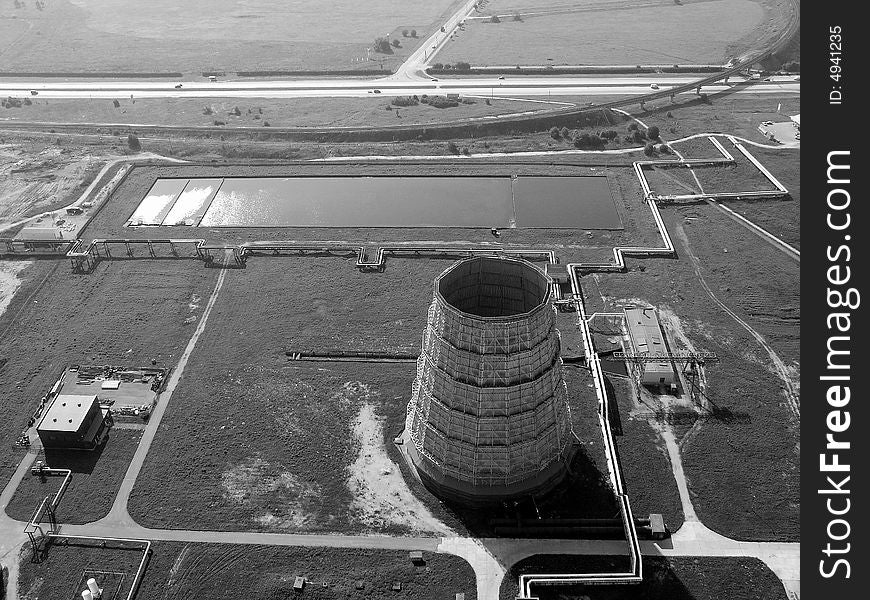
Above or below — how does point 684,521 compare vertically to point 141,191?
below

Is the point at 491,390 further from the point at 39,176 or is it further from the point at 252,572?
the point at 39,176

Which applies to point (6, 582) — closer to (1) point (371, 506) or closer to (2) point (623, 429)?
(1) point (371, 506)

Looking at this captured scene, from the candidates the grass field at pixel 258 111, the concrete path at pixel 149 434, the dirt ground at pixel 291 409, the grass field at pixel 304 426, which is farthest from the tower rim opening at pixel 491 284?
the grass field at pixel 258 111

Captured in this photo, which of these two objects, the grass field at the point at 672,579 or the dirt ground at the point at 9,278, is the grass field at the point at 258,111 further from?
the grass field at the point at 672,579

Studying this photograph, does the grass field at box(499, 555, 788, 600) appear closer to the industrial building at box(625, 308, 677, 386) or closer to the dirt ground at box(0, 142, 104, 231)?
the industrial building at box(625, 308, 677, 386)

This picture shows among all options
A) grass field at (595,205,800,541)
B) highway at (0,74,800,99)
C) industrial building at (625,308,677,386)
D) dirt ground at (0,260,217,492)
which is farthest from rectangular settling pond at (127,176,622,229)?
highway at (0,74,800,99)
